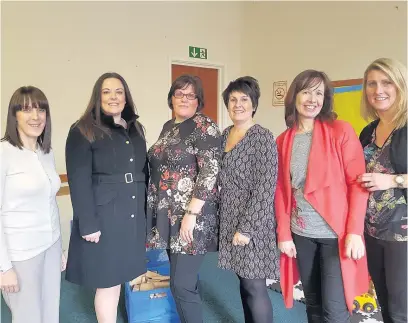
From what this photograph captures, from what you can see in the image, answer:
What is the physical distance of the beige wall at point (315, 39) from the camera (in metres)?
2.93

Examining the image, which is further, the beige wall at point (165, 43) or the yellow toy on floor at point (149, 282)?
the beige wall at point (165, 43)

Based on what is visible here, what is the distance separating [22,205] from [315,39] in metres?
3.15

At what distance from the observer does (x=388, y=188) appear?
4.25ft

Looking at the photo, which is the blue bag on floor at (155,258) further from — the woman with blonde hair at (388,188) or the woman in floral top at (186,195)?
the woman with blonde hair at (388,188)

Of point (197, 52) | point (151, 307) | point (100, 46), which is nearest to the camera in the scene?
point (151, 307)

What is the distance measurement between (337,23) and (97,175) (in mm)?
2816

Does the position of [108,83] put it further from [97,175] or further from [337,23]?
[337,23]

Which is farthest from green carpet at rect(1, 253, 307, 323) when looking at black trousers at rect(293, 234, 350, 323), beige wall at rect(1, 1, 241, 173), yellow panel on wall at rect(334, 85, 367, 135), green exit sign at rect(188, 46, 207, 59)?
green exit sign at rect(188, 46, 207, 59)

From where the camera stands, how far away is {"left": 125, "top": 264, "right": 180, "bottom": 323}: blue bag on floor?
1967 millimetres

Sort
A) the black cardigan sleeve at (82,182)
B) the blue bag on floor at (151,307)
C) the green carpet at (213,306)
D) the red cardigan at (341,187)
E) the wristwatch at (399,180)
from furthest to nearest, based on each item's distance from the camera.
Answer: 1. the green carpet at (213,306)
2. the blue bag on floor at (151,307)
3. the black cardigan sleeve at (82,182)
4. the red cardigan at (341,187)
5. the wristwatch at (399,180)

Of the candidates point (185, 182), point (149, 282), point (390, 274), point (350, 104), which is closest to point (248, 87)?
point (185, 182)

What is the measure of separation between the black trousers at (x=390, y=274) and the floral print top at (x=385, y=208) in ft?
0.11

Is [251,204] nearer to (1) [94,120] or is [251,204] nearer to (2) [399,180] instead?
(2) [399,180]

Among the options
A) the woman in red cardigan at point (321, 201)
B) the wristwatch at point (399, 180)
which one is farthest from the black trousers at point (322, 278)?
the wristwatch at point (399, 180)
